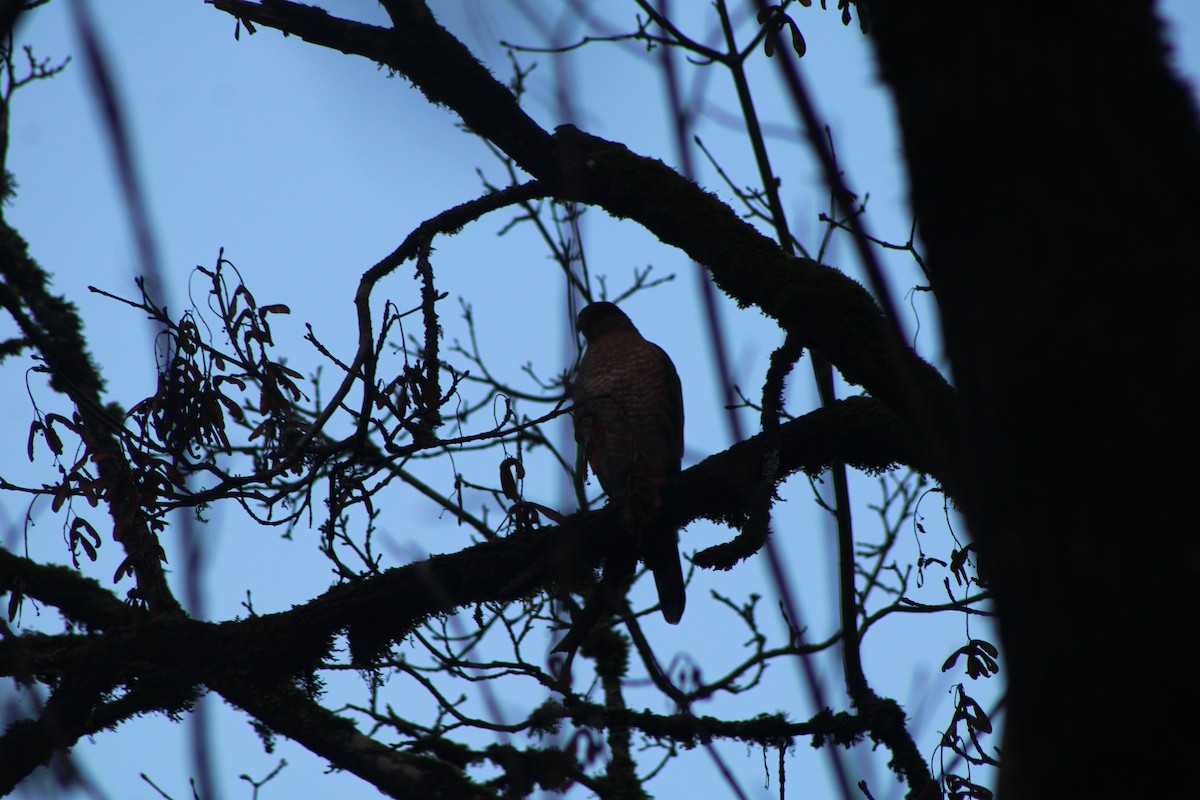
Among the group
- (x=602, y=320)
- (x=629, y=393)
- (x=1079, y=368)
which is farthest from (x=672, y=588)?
(x=1079, y=368)

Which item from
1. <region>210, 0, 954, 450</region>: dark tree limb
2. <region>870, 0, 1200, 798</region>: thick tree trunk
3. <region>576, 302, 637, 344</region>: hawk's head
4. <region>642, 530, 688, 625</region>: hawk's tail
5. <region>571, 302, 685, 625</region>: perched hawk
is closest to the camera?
<region>870, 0, 1200, 798</region>: thick tree trunk

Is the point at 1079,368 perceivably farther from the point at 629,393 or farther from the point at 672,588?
the point at 629,393

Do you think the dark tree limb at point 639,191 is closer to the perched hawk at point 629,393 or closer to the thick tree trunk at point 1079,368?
the thick tree trunk at point 1079,368

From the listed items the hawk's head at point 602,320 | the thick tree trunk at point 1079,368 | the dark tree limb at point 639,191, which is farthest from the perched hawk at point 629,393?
the thick tree trunk at point 1079,368

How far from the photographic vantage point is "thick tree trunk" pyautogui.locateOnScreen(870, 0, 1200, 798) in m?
0.94

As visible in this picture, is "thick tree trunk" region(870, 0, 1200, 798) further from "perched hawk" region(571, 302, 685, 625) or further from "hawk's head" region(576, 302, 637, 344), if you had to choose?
"hawk's head" region(576, 302, 637, 344)

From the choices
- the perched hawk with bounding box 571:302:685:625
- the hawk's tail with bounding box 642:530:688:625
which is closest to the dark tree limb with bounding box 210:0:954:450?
the hawk's tail with bounding box 642:530:688:625

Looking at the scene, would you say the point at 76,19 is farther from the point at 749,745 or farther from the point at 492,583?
the point at 749,745

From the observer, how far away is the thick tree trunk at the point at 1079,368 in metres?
0.94

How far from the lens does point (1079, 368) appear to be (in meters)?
1.02

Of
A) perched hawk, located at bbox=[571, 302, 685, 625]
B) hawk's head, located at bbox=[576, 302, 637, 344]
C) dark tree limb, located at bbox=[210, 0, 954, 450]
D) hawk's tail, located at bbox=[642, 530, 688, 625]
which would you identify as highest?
hawk's head, located at bbox=[576, 302, 637, 344]

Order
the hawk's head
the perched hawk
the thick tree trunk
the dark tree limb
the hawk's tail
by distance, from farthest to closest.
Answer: the hawk's head → the perched hawk → the hawk's tail → the dark tree limb → the thick tree trunk

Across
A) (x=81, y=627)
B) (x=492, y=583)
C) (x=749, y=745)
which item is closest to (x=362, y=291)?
(x=492, y=583)

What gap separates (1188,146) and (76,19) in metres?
1.04
